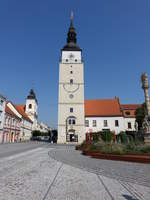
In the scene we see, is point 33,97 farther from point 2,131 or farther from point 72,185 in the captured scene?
point 72,185

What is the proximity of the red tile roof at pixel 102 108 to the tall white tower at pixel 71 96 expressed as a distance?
587 centimetres

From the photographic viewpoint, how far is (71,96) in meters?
43.0

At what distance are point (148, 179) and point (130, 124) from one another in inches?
1850

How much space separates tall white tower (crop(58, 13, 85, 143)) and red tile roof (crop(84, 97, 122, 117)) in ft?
19.3

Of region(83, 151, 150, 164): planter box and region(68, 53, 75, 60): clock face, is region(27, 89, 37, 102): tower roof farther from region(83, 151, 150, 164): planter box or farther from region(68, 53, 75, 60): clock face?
region(83, 151, 150, 164): planter box

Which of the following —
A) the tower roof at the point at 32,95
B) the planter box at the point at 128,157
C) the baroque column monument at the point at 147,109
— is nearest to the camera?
the planter box at the point at 128,157

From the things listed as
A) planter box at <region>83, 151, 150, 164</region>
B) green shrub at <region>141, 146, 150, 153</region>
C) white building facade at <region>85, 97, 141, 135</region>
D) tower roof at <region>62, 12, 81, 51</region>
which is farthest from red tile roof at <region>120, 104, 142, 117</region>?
green shrub at <region>141, 146, 150, 153</region>

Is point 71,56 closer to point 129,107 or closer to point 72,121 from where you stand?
point 72,121

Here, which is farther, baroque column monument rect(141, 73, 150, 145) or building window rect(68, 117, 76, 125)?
building window rect(68, 117, 76, 125)

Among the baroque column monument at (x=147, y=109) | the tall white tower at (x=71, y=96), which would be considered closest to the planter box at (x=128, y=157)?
the baroque column monument at (x=147, y=109)

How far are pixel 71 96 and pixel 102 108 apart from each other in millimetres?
11212

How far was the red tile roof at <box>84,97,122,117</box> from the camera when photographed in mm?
46353

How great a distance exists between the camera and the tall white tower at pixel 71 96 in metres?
41.5

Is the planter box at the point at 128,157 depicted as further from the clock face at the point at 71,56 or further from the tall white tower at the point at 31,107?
the tall white tower at the point at 31,107
